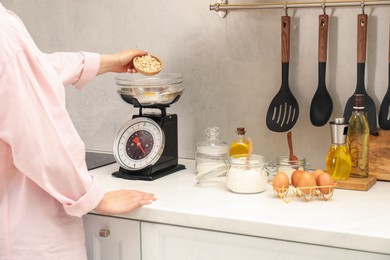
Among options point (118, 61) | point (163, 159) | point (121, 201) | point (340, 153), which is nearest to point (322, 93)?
point (340, 153)

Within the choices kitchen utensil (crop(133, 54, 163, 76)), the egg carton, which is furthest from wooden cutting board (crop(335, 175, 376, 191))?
kitchen utensil (crop(133, 54, 163, 76))

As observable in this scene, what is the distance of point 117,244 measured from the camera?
165cm

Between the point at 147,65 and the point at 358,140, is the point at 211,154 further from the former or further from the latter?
the point at 358,140

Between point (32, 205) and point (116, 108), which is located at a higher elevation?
point (116, 108)

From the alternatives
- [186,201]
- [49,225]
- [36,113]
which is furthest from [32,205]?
[186,201]

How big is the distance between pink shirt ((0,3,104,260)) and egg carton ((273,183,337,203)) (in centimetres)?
47

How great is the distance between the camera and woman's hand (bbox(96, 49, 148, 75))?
6.17 ft

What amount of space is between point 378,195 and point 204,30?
0.82 meters

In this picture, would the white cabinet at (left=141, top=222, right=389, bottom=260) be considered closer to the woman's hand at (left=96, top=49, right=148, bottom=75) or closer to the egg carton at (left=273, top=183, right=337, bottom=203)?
the egg carton at (left=273, top=183, right=337, bottom=203)

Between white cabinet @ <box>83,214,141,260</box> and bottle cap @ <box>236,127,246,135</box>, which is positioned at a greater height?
bottle cap @ <box>236,127,246,135</box>

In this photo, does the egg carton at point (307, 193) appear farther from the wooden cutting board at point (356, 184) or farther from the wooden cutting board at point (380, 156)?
the wooden cutting board at point (380, 156)

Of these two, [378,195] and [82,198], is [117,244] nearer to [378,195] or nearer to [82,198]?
[82,198]

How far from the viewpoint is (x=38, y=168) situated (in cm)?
139

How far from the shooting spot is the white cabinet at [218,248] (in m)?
1.39
